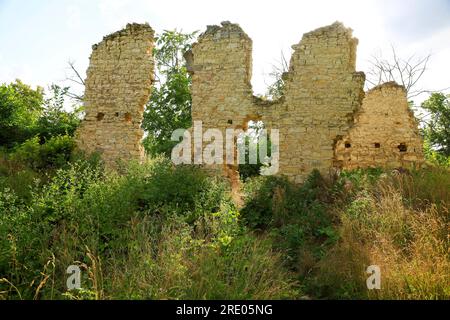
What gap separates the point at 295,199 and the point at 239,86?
295 centimetres

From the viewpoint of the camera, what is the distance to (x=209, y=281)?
4680 millimetres

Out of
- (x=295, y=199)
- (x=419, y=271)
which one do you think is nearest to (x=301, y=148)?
(x=295, y=199)

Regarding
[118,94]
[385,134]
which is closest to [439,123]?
[385,134]

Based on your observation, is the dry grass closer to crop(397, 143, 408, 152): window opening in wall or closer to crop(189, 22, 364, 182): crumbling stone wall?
crop(189, 22, 364, 182): crumbling stone wall

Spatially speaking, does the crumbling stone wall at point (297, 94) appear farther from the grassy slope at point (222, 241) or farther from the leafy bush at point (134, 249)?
the leafy bush at point (134, 249)

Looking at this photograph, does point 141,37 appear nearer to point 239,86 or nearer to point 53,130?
point 239,86

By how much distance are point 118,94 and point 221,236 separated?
552 cm

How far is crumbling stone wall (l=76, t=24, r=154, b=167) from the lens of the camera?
990 centimetres

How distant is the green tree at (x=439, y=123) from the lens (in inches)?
745

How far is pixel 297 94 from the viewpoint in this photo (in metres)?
9.24

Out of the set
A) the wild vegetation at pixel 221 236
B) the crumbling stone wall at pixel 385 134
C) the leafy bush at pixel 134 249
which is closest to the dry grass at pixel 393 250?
the wild vegetation at pixel 221 236

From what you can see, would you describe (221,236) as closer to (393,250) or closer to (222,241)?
(222,241)

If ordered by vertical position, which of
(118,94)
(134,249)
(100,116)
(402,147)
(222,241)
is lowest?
(134,249)
